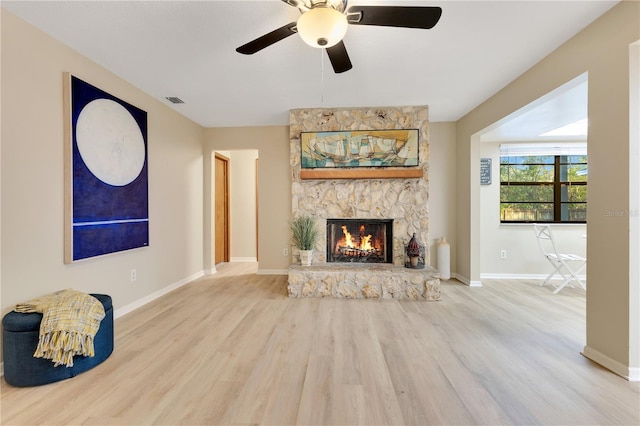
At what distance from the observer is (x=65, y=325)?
1.67 metres

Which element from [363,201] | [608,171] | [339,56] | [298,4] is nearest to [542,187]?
[608,171]

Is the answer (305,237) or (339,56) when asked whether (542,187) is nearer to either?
(305,237)

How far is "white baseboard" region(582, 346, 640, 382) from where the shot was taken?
1.71 meters

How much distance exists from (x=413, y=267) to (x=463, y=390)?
1.91 m

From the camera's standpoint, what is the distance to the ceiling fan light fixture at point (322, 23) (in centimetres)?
142

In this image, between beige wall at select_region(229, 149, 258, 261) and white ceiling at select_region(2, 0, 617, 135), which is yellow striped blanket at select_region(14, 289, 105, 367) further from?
beige wall at select_region(229, 149, 258, 261)

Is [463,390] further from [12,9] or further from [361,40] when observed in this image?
[12,9]

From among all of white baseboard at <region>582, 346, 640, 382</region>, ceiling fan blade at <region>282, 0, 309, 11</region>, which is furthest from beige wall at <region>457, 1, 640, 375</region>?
ceiling fan blade at <region>282, 0, 309, 11</region>

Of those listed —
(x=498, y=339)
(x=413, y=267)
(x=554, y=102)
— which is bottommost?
(x=498, y=339)

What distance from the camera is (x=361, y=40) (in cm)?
216

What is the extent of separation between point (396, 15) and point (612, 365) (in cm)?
275

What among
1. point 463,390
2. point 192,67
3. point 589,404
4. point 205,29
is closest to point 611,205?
point 589,404

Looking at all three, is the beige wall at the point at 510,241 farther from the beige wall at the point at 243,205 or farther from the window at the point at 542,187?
the beige wall at the point at 243,205

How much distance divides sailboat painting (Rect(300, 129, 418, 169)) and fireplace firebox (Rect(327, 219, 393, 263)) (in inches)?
33.9
